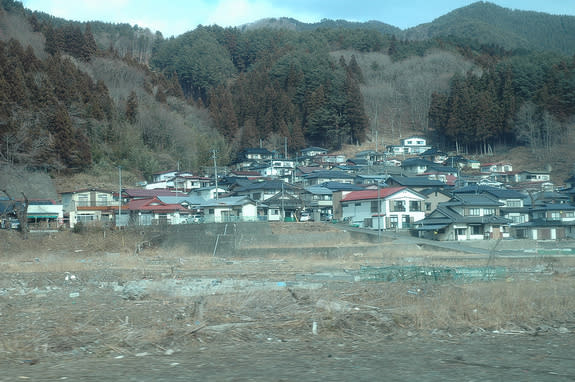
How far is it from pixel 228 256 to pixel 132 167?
2215 centimetres

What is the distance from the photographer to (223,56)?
272 ft

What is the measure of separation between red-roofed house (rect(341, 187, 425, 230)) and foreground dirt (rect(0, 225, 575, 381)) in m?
22.2

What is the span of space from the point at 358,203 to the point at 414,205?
3925 mm

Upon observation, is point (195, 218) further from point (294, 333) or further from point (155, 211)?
point (294, 333)

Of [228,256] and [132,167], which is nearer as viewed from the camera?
Result: [228,256]

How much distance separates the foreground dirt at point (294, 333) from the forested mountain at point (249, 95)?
29.3 meters

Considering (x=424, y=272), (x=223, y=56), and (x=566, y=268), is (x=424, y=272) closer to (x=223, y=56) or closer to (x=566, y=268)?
(x=566, y=268)

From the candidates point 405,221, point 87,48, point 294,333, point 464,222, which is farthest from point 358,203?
point 87,48

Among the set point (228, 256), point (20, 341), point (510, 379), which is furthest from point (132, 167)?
point (510, 379)

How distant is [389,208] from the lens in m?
35.9

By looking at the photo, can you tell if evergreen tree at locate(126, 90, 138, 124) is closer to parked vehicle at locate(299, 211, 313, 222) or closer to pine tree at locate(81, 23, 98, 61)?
pine tree at locate(81, 23, 98, 61)

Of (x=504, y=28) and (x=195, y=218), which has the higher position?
(x=504, y=28)

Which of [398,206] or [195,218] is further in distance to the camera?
[195,218]

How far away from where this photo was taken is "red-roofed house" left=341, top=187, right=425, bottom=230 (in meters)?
35.8
